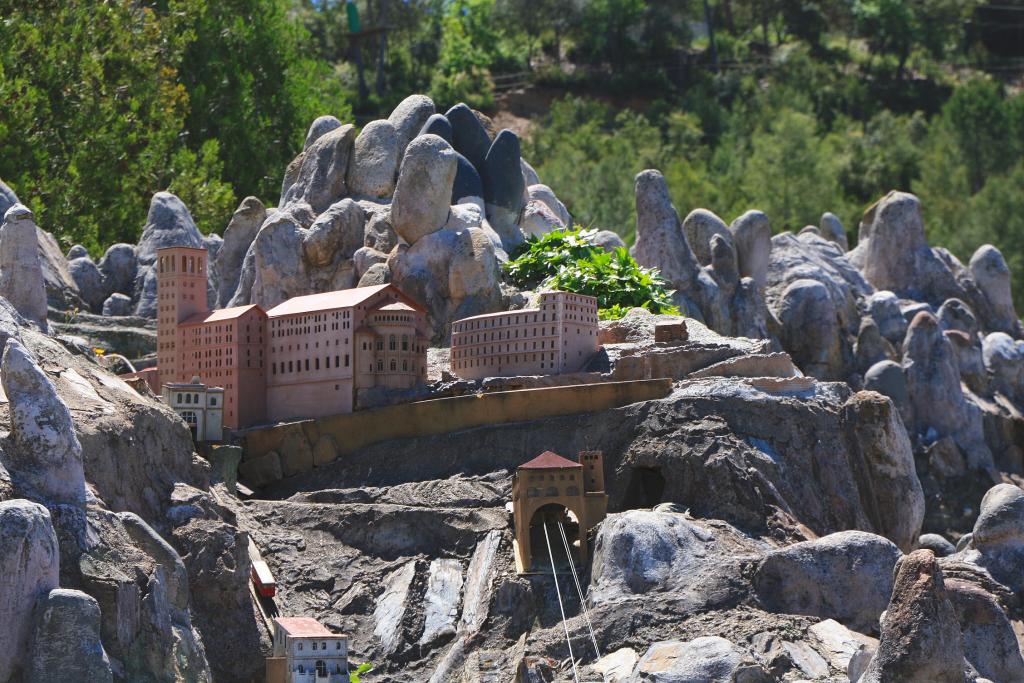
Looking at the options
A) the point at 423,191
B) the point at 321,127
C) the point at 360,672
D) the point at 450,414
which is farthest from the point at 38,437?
the point at 321,127

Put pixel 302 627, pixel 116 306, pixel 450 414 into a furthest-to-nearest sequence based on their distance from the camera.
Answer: pixel 116 306 < pixel 450 414 < pixel 302 627

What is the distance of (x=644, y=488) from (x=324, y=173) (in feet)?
74.1

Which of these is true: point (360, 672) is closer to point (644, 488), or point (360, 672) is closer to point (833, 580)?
point (644, 488)

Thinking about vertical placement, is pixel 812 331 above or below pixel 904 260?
below

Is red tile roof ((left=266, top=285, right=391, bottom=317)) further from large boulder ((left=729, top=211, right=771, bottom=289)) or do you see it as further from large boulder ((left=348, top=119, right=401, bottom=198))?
large boulder ((left=729, top=211, right=771, bottom=289))

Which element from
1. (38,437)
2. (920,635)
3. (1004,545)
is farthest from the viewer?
(1004,545)

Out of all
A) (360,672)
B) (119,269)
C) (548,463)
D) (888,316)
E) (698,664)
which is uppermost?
(119,269)

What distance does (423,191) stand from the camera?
7912 centimetres

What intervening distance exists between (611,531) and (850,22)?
90.1 meters

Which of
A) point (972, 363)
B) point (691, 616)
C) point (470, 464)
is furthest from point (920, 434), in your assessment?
point (691, 616)

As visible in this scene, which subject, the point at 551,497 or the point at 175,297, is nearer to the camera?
the point at 551,497

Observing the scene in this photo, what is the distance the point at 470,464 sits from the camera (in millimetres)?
69562

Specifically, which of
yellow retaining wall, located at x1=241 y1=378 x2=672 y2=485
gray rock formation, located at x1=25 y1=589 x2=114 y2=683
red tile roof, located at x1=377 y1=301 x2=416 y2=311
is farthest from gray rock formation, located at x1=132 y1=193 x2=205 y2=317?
gray rock formation, located at x1=25 y1=589 x2=114 y2=683

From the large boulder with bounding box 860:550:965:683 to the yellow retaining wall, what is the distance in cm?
1769
